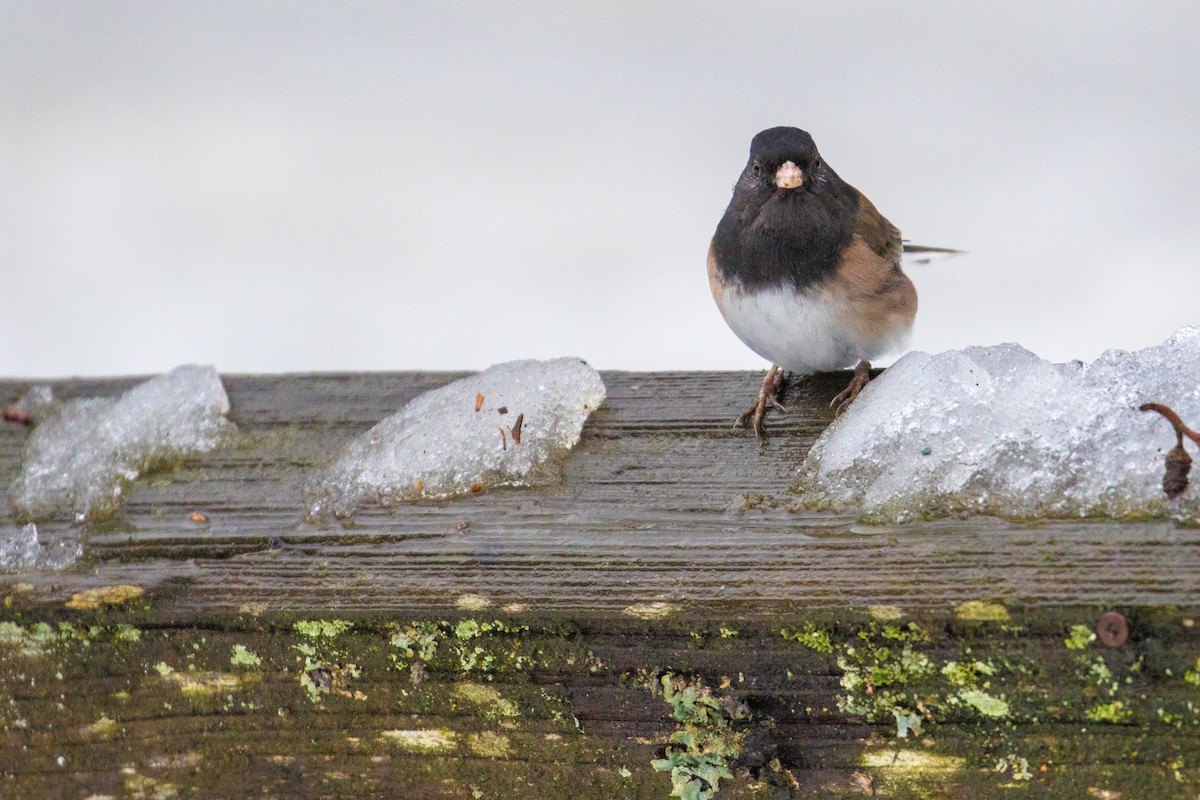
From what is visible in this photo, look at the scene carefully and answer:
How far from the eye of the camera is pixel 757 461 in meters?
1.25

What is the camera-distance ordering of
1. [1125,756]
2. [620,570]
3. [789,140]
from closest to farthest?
[1125,756] < [620,570] < [789,140]

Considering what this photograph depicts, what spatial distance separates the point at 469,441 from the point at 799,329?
74cm

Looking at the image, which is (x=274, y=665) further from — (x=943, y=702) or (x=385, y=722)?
(x=943, y=702)

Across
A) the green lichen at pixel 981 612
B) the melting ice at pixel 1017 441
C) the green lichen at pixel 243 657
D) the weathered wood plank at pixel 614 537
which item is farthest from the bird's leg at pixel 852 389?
the green lichen at pixel 243 657

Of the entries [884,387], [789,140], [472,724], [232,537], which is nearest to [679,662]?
[472,724]

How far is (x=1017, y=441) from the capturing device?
107 centimetres

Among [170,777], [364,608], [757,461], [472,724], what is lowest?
[170,777]

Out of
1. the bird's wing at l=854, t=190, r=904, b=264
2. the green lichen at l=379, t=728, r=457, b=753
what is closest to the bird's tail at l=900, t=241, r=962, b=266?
the bird's wing at l=854, t=190, r=904, b=264

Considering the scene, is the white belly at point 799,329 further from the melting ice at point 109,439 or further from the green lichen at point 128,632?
the green lichen at point 128,632

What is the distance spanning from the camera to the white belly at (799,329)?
1832mm

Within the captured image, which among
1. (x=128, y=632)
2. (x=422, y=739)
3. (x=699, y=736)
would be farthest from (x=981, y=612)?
(x=128, y=632)

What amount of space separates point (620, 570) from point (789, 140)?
98cm

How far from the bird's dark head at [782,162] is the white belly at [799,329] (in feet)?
0.59

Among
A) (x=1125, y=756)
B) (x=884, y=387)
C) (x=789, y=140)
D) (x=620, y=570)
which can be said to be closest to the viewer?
(x=1125, y=756)
